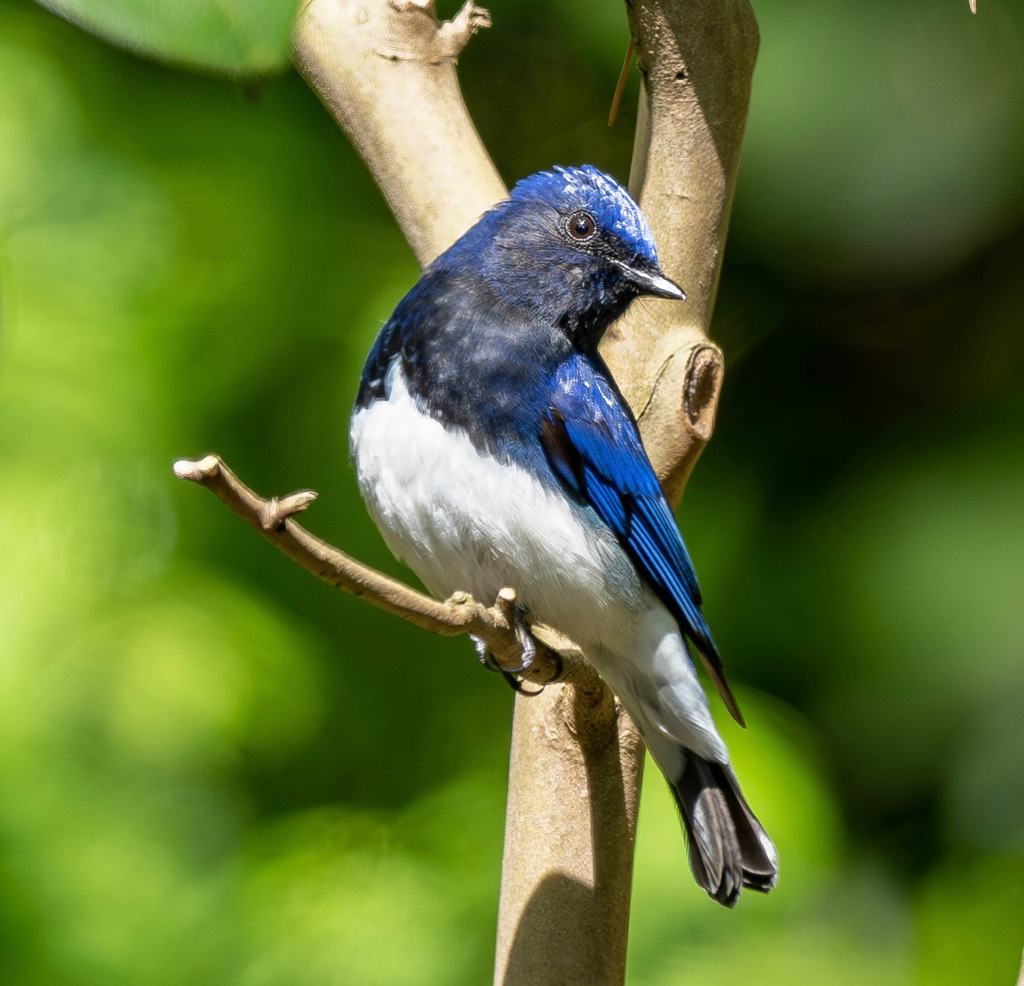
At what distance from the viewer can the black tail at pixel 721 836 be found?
76.1 inches

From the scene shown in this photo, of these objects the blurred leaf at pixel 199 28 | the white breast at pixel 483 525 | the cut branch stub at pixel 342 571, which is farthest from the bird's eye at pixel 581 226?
the blurred leaf at pixel 199 28

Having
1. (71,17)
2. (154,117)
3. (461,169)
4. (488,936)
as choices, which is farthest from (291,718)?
(71,17)

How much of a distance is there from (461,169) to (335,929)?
174 cm

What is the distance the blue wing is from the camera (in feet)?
6.37

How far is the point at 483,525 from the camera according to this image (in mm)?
1823

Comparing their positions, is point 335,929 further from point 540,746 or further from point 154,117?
point 154,117

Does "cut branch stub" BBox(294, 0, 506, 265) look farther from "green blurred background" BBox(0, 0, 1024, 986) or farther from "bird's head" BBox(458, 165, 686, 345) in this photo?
"green blurred background" BBox(0, 0, 1024, 986)

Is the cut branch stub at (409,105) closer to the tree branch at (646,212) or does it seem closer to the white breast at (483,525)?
the tree branch at (646,212)

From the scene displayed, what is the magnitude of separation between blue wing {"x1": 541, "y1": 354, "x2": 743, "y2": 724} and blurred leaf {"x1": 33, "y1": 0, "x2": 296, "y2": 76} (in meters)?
1.43

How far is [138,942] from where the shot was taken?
2.77m

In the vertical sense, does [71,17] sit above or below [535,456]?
below

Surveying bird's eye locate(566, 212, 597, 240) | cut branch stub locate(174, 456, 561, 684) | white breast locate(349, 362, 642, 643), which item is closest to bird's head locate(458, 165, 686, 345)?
bird's eye locate(566, 212, 597, 240)

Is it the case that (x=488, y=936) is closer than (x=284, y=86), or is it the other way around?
(x=488, y=936)

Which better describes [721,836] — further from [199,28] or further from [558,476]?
[199,28]
